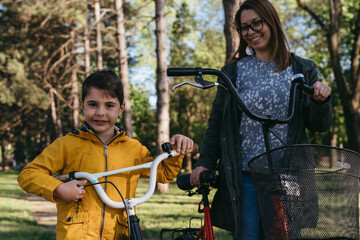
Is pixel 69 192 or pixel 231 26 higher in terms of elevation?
pixel 231 26

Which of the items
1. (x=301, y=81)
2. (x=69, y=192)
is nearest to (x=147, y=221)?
(x=69, y=192)

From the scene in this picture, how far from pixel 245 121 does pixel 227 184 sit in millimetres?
409

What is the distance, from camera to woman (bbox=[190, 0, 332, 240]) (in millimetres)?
2555

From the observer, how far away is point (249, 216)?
8.33ft

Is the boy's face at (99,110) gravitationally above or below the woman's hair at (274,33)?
below

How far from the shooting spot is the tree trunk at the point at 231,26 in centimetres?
695

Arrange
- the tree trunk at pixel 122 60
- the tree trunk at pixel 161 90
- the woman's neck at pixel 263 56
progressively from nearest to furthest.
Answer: the woman's neck at pixel 263 56 → the tree trunk at pixel 161 90 → the tree trunk at pixel 122 60

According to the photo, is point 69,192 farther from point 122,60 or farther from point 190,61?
point 190,61

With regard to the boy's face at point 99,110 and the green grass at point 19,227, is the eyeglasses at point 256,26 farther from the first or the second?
the green grass at point 19,227

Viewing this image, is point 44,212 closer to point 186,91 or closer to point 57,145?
point 57,145

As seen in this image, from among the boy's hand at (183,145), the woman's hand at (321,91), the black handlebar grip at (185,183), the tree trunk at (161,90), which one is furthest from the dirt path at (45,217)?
the woman's hand at (321,91)

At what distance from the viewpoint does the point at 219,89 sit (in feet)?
9.44

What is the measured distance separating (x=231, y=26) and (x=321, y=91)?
16.5ft

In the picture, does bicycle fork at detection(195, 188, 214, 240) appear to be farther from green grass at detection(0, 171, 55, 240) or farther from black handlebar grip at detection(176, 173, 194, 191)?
green grass at detection(0, 171, 55, 240)
